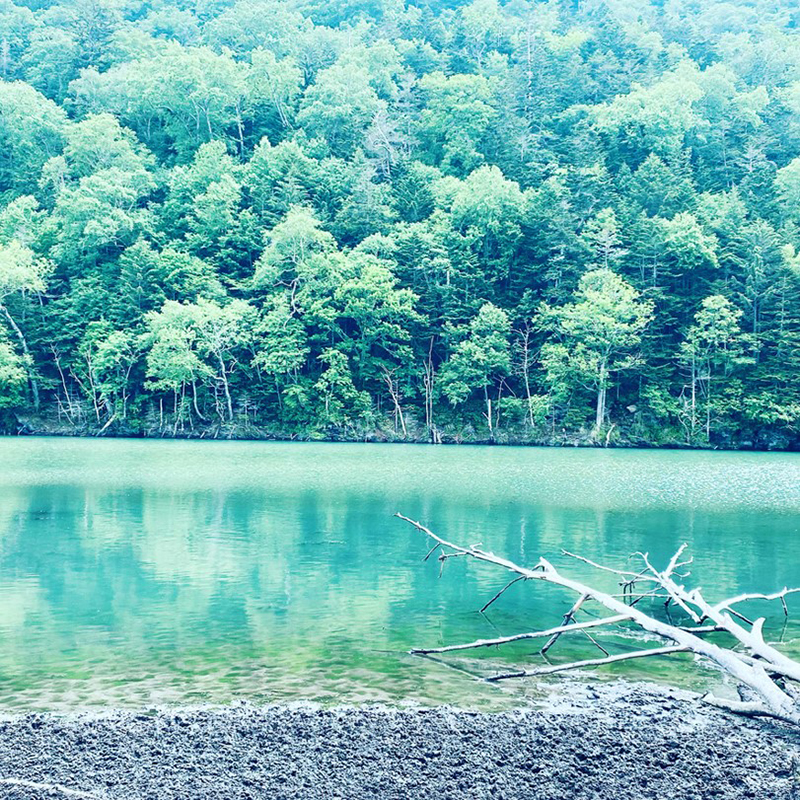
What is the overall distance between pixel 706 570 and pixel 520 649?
6470mm

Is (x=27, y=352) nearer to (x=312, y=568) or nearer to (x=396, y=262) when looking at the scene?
(x=396, y=262)

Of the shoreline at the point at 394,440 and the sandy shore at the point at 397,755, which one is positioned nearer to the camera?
the sandy shore at the point at 397,755

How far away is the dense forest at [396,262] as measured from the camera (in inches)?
2096

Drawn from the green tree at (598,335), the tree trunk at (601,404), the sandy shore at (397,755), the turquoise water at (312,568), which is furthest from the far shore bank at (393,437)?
the sandy shore at (397,755)

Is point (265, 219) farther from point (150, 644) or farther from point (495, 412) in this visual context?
point (150, 644)

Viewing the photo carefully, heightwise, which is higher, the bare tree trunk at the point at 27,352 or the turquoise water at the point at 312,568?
the bare tree trunk at the point at 27,352

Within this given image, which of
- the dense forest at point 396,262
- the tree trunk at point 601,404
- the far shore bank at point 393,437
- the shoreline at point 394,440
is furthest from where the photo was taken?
the dense forest at point 396,262

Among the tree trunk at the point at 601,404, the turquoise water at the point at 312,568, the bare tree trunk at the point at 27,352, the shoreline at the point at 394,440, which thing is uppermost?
the bare tree trunk at the point at 27,352

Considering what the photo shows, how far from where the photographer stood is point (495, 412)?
181 feet

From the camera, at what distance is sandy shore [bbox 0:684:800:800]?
5.79m

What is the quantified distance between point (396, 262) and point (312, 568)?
1795 inches

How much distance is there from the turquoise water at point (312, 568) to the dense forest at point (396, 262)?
20913 mm

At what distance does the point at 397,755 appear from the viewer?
20.9 feet

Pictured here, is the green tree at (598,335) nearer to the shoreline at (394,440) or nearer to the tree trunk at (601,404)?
the tree trunk at (601,404)
